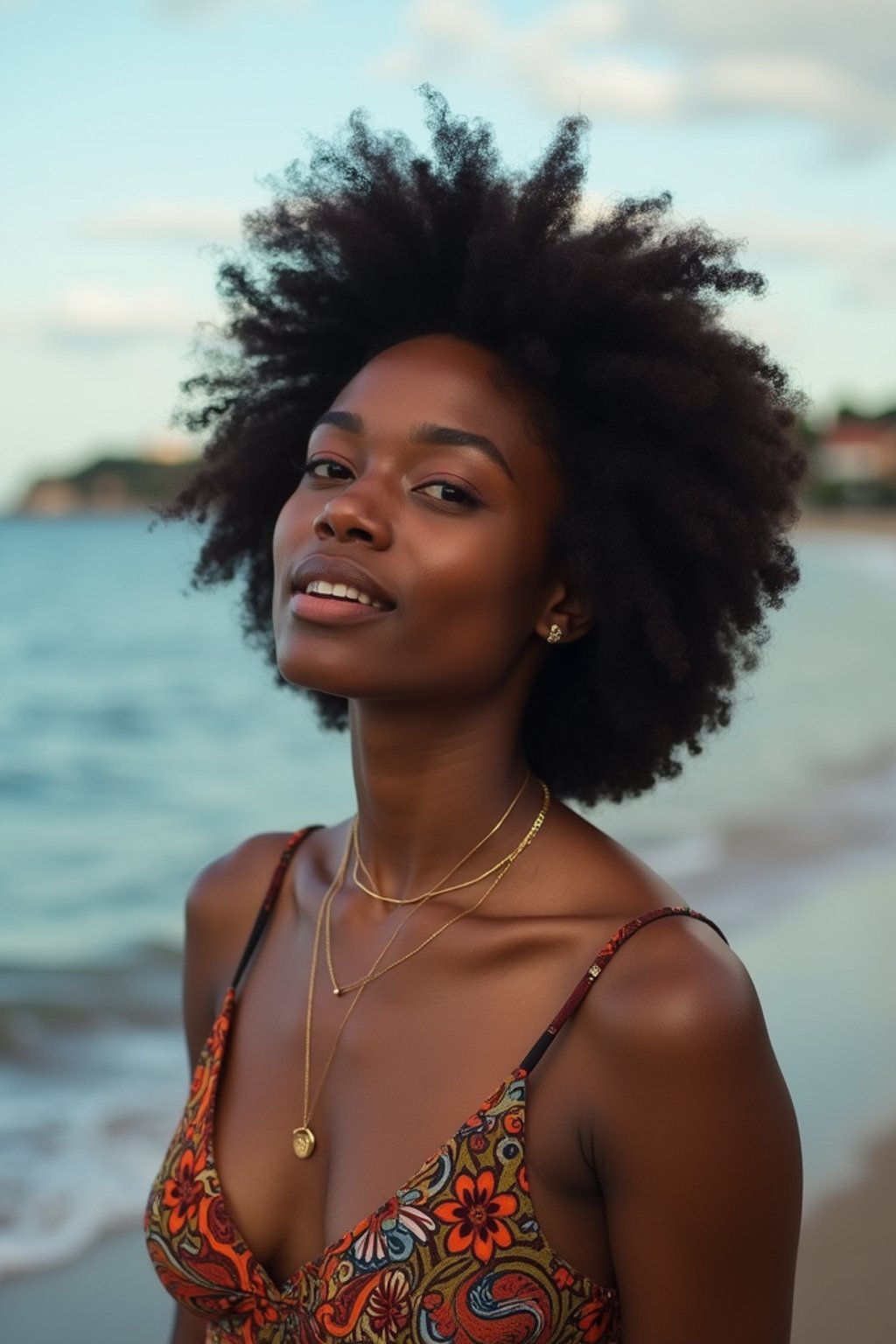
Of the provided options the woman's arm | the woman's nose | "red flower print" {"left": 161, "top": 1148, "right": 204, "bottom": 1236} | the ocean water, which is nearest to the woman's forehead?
the woman's nose

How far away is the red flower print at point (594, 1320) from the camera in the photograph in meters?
2.29

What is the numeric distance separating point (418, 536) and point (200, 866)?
7920 mm

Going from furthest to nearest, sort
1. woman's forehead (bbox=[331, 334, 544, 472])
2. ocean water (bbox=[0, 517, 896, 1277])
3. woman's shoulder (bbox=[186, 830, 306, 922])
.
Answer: ocean water (bbox=[0, 517, 896, 1277])
woman's shoulder (bbox=[186, 830, 306, 922])
woman's forehead (bbox=[331, 334, 544, 472])

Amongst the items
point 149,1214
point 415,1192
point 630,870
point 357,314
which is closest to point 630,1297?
point 415,1192

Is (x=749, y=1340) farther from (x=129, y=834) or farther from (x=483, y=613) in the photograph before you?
(x=129, y=834)

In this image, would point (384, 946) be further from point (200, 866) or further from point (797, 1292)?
point (200, 866)

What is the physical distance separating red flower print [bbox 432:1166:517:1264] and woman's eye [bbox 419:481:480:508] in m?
0.99

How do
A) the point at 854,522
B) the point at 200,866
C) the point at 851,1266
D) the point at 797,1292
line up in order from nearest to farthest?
the point at 797,1292, the point at 851,1266, the point at 200,866, the point at 854,522

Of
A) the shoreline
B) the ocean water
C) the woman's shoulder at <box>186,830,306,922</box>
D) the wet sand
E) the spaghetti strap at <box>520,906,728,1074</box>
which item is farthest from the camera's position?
the shoreline

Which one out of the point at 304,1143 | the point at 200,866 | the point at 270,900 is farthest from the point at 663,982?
the point at 200,866

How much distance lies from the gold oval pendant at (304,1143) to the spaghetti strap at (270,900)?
40 centimetres

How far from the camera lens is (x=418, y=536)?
2.44 metres

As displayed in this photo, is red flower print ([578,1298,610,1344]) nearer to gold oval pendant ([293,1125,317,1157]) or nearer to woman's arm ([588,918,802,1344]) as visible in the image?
woman's arm ([588,918,802,1344])

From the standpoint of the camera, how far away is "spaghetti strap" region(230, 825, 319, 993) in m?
2.88
